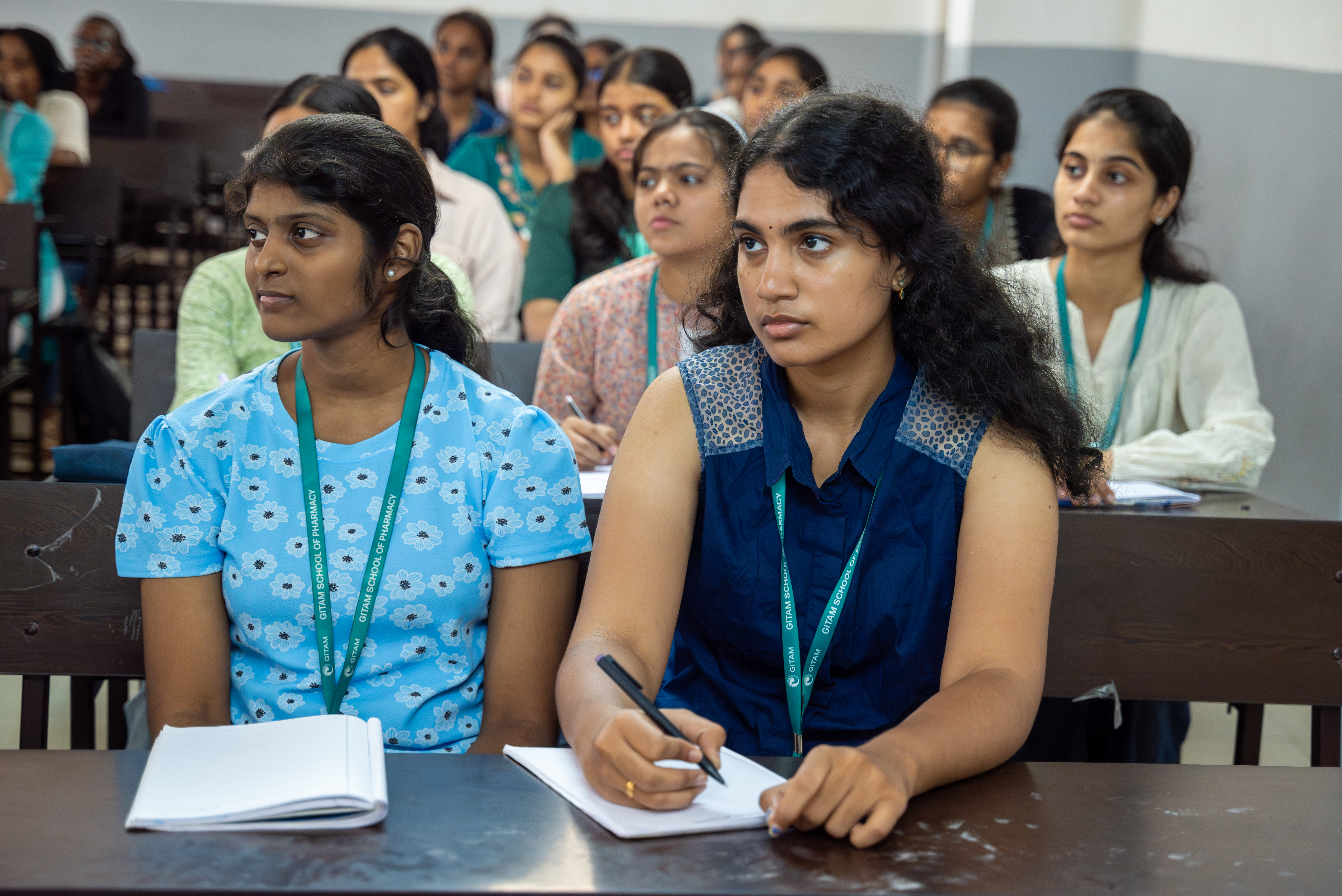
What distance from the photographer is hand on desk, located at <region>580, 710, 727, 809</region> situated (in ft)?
3.33

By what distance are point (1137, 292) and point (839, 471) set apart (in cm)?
160

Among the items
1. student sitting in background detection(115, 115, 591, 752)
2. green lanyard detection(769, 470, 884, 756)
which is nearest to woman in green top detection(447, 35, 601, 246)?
student sitting in background detection(115, 115, 591, 752)

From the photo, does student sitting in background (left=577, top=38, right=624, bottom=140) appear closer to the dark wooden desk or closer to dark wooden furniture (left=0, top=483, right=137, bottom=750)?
dark wooden furniture (left=0, top=483, right=137, bottom=750)

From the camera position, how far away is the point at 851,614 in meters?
1.49

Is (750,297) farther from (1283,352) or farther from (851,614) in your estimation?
(1283,352)

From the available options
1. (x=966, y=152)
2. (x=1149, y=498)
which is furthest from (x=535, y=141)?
(x=1149, y=498)

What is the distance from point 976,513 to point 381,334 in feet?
2.54

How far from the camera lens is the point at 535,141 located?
449 cm

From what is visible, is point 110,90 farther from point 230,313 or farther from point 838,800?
point 838,800

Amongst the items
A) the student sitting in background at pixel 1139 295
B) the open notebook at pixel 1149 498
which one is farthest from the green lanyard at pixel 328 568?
the student sitting in background at pixel 1139 295

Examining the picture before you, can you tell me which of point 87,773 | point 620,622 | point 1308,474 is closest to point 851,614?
point 620,622

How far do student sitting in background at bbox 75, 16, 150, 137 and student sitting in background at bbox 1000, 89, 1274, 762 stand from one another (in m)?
5.76

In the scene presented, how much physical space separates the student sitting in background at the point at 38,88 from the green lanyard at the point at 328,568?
5208mm

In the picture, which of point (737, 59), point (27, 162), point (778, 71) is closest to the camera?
point (778, 71)
